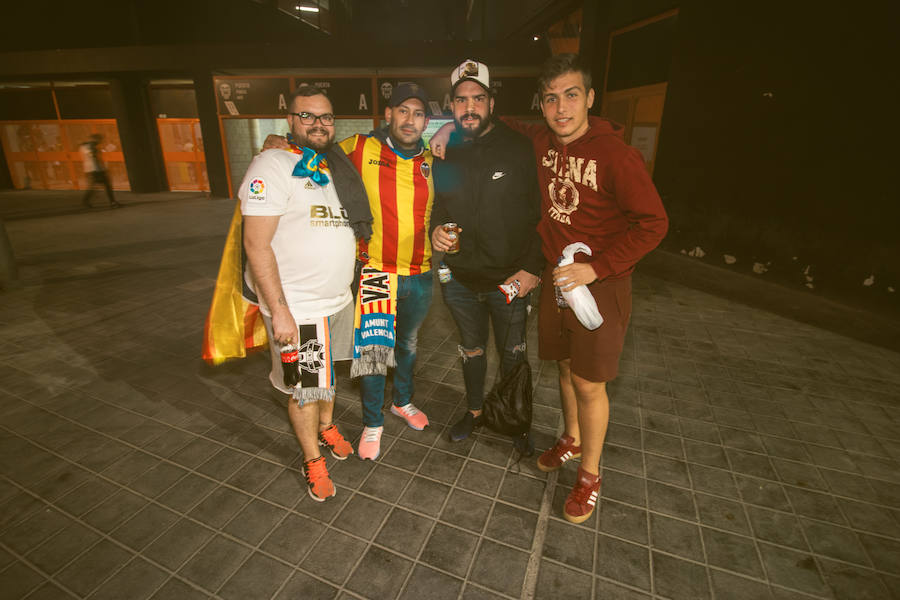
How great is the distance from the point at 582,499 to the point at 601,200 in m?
1.66

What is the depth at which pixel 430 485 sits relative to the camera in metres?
2.69

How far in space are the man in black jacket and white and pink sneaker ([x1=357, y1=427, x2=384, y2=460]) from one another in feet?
3.15

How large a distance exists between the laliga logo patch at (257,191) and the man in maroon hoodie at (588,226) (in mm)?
1444

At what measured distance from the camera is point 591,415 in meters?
2.37

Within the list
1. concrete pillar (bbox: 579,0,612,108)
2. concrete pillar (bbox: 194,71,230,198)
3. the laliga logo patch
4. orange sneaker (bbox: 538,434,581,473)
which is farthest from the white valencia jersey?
concrete pillar (bbox: 194,71,230,198)

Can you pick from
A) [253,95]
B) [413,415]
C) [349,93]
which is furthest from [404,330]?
[253,95]

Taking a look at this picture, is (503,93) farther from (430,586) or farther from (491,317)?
(430,586)

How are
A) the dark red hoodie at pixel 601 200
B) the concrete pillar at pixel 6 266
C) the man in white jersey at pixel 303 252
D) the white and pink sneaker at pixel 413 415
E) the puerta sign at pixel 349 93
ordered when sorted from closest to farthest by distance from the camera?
the dark red hoodie at pixel 601 200
the man in white jersey at pixel 303 252
the white and pink sneaker at pixel 413 415
the concrete pillar at pixel 6 266
the puerta sign at pixel 349 93

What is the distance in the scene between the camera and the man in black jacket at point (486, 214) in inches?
96.5

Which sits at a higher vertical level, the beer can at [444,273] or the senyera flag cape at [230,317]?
the beer can at [444,273]

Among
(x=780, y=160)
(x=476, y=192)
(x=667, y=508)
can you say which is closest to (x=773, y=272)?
(x=780, y=160)

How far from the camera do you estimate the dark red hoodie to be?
6.55ft

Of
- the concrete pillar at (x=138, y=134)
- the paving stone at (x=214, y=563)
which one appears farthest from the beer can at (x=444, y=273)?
the concrete pillar at (x=138, y=134)

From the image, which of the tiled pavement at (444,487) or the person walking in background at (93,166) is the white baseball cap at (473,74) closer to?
the tiled pavement at (444,487)
